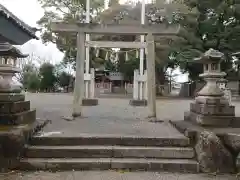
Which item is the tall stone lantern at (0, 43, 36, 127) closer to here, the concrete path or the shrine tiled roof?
the concrete path

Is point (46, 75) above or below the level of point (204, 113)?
above

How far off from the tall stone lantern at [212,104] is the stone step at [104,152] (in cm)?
112

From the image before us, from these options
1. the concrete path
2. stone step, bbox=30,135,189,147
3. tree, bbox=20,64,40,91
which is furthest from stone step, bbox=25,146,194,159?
tree, bbox=20,64,40,91

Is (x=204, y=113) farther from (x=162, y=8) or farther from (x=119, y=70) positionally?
(x=119, y=70)

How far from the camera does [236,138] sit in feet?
16.5

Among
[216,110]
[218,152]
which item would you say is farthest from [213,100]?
[218,152]

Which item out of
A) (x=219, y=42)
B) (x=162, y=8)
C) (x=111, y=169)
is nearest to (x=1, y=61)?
(x=111, y=169)

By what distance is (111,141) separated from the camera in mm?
5492

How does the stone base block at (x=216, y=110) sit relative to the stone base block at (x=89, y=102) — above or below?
above

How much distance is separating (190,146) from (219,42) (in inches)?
794

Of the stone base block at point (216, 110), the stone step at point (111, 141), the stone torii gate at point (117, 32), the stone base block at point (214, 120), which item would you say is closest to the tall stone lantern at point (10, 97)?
the stone step at point (111, 141)

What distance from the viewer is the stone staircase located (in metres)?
4.91

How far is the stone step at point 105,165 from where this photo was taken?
4.87 metres

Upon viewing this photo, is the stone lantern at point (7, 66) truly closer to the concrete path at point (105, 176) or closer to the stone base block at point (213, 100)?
the concrete path at point (105, 176)
